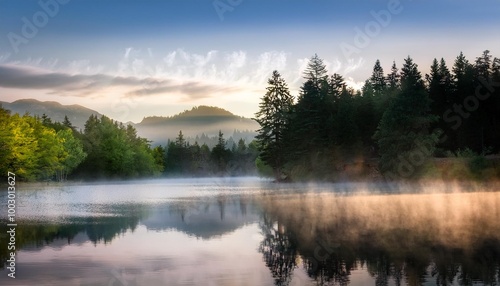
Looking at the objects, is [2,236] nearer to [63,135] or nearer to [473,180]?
[473,180]

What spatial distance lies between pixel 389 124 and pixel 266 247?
6551cm

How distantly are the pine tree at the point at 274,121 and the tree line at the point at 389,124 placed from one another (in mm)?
202

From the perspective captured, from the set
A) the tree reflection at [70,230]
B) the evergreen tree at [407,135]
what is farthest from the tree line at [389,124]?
the tree reflection at [70,230]

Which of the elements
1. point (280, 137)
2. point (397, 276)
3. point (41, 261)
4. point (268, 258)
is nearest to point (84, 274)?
point (41, 261)

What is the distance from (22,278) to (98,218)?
77.9 ft

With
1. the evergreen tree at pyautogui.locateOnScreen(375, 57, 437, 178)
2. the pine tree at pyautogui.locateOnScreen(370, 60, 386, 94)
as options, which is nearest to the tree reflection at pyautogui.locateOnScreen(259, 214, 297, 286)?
the evergreen tree at pyautogui.locateOnScreen(375, 57, 437, 178)

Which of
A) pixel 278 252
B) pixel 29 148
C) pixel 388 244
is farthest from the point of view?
pixel 29 148

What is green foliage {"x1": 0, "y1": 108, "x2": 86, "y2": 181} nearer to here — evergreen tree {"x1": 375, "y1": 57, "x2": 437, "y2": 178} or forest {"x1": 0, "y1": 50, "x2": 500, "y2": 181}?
forest {"x1": 0, "y1": 50, "x2": 500, "y2": 181}

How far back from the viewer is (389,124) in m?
91.4

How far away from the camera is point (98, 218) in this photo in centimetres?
4481

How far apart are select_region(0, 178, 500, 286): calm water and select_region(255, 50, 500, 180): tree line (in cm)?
4182

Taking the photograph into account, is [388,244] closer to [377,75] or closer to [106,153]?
[106,153]

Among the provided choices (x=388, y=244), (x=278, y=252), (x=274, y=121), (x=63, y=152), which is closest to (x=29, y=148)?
(x=63, y=152)

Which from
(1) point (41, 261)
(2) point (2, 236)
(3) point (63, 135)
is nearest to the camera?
(1) point (41, 261)
